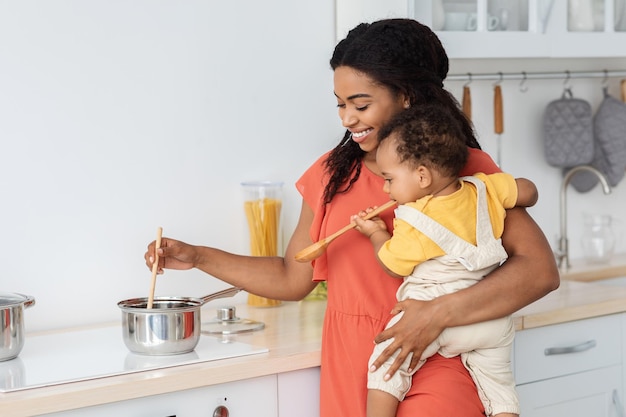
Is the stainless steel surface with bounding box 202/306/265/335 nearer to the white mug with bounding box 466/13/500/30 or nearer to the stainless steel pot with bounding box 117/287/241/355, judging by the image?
the stainless steel pot with bounding box 117/287/241/355

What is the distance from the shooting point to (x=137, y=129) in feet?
7.90

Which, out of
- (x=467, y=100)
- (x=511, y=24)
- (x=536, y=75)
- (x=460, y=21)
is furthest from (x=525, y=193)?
(x=536, y=75)

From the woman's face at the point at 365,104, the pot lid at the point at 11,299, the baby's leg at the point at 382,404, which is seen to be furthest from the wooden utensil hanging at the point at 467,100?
the pot lid at the point at 11,299

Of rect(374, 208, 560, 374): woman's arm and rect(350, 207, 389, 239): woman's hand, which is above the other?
rect(350, 207, 389, 239): woman's hand

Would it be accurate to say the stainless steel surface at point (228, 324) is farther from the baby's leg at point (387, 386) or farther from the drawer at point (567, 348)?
the drawer at point (567, 348)

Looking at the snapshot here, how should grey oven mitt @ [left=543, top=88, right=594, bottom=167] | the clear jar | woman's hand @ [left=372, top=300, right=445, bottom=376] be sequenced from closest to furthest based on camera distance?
woman's hand @ [left=372, top=300, right=445, bottom=376], grey oven mitt @ [left=543, top=88, right=594, bottom=167], the clear jar

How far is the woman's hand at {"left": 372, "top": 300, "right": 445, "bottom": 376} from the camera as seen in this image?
1.82 m

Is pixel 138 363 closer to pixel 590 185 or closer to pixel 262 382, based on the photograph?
pixel 262 382

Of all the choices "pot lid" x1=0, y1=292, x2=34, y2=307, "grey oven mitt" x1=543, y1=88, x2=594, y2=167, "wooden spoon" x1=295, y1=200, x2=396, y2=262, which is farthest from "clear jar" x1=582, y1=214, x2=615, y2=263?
"pot lid" x1=0, y1=292, x2=34, y2=307

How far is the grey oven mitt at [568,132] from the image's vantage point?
125 inches

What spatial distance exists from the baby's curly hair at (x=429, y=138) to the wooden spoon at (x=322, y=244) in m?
0.13

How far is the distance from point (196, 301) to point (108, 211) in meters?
0.41

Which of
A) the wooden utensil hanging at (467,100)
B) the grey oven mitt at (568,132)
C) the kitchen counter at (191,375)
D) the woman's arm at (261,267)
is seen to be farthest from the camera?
the grey oven mitt at (568,132)

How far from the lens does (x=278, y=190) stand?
8.52ft
